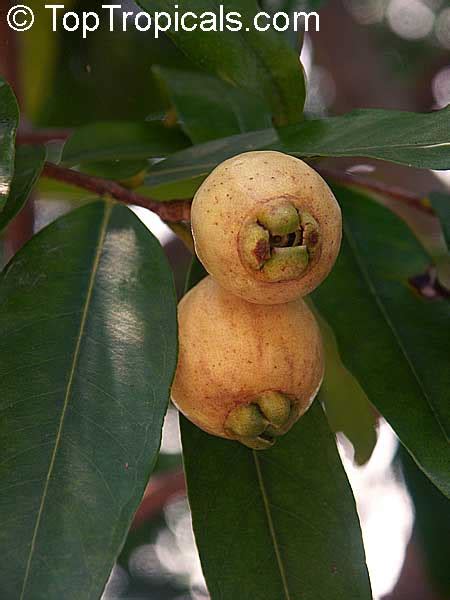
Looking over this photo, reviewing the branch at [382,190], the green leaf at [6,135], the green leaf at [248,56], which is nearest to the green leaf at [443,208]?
the branch at [382,190]

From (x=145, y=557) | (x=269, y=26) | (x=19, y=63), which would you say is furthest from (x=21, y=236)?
(x=145, y=557)

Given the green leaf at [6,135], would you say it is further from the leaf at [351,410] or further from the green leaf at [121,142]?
the leaf at [351,410]

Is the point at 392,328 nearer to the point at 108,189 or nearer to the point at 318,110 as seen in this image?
the point at 108,189

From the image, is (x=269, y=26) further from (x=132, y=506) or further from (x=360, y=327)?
(x=132, y=506)

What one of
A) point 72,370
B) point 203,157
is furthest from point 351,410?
point 72,370

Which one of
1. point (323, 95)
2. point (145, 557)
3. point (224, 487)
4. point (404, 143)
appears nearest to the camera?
point (404, 143)

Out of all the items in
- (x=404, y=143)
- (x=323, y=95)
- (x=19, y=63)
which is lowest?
(x=323, y=95)

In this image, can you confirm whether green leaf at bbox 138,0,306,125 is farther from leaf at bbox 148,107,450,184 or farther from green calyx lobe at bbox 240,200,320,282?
green calyx lobe at bbox 240,200,320,282
